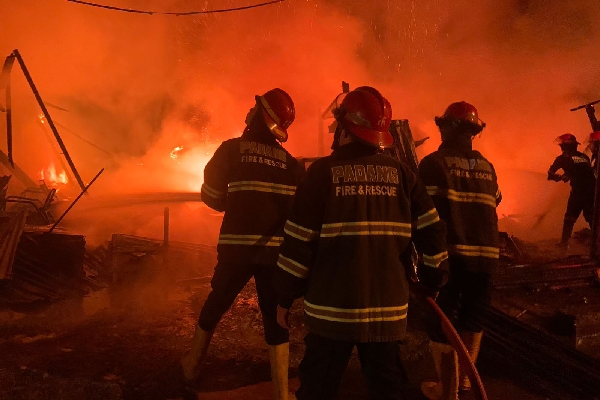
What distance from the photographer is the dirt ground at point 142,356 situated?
275 cm

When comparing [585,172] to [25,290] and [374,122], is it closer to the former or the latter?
[374,122]

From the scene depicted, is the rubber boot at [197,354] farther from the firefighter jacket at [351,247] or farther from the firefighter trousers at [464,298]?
the firefighter trousers at [464,298]

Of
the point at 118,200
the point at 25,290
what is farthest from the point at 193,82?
the point at 25,290

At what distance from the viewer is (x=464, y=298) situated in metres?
2.87

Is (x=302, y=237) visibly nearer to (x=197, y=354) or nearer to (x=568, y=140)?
(x=197, y=354)

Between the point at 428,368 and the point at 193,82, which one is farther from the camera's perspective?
the point at 193,82

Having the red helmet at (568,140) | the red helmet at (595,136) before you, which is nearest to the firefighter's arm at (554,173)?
the red helmet at (568,140)

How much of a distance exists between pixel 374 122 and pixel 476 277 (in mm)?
1501

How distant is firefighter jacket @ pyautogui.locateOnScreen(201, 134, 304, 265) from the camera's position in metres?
2.61

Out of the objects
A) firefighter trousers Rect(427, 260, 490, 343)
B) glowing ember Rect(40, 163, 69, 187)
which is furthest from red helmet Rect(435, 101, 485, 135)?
glowing ember Rect(40, 163, 69, 187)

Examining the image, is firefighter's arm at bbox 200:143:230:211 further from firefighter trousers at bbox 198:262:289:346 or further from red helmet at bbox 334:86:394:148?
red helmet at bbox 334:86:394:148

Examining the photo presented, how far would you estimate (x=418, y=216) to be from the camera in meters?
2.05

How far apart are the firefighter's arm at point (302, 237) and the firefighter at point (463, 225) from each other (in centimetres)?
117

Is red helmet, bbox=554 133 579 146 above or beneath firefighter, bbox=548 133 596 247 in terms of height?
above
